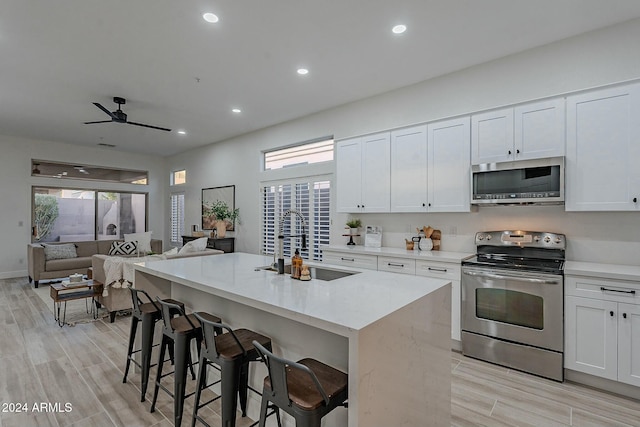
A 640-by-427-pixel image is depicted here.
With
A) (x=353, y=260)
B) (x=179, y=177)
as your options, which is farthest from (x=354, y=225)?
(x=179, y=177)

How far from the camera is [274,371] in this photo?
1364 mm

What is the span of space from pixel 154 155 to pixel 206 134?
10.7 ft

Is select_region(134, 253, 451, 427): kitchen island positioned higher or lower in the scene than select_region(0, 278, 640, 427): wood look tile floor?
higher

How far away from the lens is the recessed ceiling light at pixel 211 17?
8.97 feet

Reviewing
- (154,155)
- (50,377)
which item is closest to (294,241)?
(50,377)

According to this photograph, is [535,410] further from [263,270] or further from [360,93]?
[360,93]

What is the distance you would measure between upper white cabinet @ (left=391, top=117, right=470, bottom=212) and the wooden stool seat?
265 centimetres

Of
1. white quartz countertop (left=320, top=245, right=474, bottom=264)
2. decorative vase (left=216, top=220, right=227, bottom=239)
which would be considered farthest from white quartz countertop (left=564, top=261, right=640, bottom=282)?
decorative vase (left=216, top=220, right=227, bottom=239)

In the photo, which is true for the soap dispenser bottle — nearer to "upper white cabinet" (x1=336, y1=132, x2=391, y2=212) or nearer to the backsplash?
"upper white cabinet" (x1=336, y1=132, x2=391, y2=212)

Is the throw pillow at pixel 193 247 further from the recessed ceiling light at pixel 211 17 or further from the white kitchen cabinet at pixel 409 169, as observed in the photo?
the recessed ceiling light at pixel 211 17

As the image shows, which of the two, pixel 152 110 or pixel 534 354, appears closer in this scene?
pixel 534 354

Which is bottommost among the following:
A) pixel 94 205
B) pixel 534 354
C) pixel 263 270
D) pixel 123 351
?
pixel 123 351

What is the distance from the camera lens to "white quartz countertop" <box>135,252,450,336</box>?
141cm

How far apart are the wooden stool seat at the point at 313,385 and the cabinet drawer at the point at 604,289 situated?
2.29m
